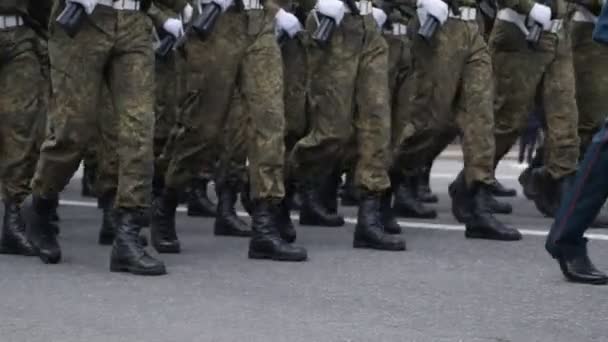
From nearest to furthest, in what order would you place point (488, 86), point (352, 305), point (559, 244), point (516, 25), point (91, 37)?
point (352, 305) → point (559, 244) → point (91, 37) → point (488, 86) → point (516, 25)

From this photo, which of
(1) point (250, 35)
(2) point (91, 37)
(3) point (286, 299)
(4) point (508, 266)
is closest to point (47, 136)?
(2) point (91, 37)

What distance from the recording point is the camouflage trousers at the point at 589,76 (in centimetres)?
980

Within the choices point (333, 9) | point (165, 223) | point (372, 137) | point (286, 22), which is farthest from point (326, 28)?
point (165, 223)

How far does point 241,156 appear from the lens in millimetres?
9266

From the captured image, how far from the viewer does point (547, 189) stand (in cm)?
1002

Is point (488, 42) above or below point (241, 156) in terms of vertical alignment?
above

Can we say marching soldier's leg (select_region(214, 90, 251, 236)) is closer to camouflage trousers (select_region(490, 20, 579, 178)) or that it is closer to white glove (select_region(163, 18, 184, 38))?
white glove (select_region(163, 18, 184, 38))

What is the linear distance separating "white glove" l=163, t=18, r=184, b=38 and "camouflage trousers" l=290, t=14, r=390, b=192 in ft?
2.35

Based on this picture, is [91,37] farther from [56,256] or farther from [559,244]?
[559,244]

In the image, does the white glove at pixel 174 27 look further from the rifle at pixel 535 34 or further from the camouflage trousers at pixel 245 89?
the rifle at pixel 535 34

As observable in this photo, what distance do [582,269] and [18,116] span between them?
9.24 ft

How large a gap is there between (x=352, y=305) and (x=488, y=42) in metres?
3.69

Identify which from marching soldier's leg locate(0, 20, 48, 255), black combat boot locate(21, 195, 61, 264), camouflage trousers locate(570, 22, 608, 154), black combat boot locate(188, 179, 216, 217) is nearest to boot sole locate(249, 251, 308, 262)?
black combat boot locate(21, 195, 61, 264)

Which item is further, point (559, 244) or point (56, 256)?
point (56, 256)
